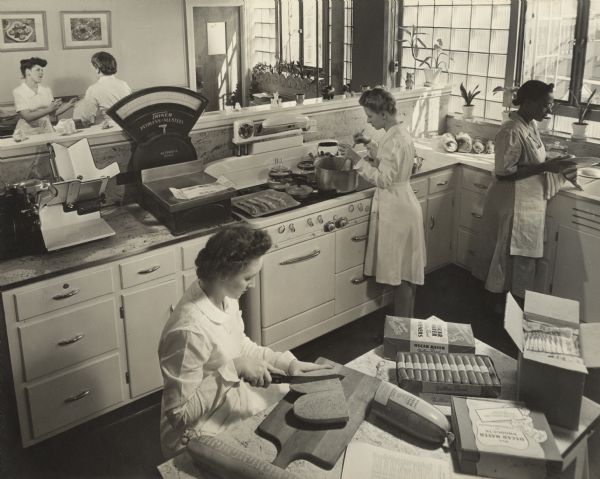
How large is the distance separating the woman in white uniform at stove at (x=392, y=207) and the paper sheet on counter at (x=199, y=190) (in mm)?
837

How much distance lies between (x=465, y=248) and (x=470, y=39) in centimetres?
189

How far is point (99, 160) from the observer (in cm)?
355

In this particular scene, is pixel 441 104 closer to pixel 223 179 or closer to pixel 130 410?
pixel 223 179

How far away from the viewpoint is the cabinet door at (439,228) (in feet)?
15.2

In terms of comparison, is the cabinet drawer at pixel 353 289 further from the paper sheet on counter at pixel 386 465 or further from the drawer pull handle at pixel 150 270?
the paper sheet on counter at pixel 386 465

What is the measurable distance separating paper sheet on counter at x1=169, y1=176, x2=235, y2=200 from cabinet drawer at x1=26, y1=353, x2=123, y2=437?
868 millimetres

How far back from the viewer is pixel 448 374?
2.03 m

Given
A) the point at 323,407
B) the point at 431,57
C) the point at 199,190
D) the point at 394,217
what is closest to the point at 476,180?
the point at 394,217

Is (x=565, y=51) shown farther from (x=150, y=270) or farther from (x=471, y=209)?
(x=150, y=270)

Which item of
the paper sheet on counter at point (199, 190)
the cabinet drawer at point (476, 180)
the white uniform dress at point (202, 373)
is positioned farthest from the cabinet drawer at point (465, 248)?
the white uniform dress at point (202, 373)

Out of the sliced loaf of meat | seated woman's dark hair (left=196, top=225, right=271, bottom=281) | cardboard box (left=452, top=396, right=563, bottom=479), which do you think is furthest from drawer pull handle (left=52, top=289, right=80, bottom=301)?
cardboard box (left=452, top=396, right=563, bottom=479)

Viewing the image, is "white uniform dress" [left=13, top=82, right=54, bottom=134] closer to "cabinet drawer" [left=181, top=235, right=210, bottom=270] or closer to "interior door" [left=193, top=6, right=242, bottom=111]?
"interior door" [left=193, top=6, right=242, bottom=111]

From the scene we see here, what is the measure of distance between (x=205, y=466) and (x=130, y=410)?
186cm

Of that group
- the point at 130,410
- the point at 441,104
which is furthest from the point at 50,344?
the point at 441,104
